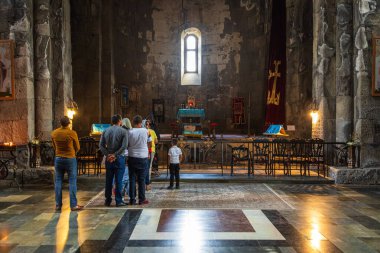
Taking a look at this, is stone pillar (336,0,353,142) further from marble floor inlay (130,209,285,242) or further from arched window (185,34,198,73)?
arched window (185,34,198,73)

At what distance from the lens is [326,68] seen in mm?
13508

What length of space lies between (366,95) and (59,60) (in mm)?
9486

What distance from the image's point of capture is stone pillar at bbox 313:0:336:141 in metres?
13.4

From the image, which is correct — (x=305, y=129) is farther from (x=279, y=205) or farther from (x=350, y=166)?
(x=279, y=205)

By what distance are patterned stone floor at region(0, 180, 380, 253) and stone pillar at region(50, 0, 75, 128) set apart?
16.7 ft

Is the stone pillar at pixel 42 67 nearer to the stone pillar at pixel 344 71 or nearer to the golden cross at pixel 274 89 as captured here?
the stone pillar at pixel 344 71

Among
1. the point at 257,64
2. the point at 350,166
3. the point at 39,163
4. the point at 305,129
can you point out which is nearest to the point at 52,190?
the point at 39,163

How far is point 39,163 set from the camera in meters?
11.9

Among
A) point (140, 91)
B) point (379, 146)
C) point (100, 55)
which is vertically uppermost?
point (100, 55)

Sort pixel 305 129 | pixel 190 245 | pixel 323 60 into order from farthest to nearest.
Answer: pixel 305 129, pixel 323 60, pixel 190 245

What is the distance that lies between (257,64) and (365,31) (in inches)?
428

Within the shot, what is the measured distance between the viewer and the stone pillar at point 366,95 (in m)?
11.1

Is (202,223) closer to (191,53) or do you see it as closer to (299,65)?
(299,65)

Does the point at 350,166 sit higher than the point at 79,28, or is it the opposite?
the point at 79,28
